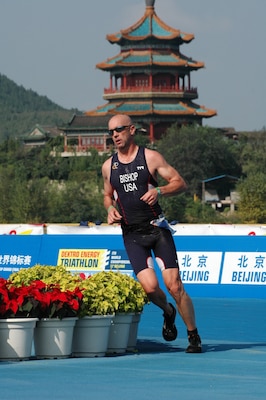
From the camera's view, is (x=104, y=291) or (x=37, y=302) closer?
(x=37, y=302)

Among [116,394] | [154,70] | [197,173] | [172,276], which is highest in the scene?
[154,70]

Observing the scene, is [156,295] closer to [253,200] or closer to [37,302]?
[37,302]

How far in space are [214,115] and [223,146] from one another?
462 inches

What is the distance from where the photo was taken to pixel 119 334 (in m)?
9.76

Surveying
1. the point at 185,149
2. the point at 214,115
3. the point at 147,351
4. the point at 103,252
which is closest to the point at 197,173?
the point at 185,149

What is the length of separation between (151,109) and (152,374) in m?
97.3

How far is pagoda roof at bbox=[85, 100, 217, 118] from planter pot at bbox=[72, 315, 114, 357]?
95.3m

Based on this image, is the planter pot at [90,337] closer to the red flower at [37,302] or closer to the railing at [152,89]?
the red flower at [37,302]

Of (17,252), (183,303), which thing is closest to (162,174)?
(183,303)

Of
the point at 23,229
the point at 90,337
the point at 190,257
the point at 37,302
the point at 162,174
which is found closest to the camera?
the point at 37,302

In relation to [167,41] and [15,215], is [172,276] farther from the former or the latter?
[167,41]

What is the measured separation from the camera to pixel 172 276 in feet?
31.9

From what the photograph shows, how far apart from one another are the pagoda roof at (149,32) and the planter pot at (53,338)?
10171 centimetres

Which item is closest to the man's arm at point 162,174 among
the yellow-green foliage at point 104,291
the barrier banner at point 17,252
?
the yellow-green foliage at point 104,291
